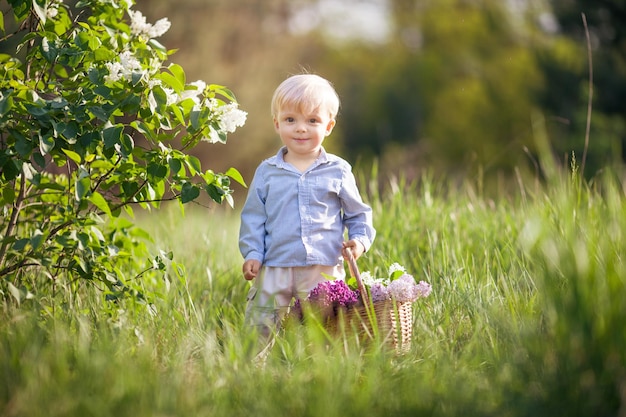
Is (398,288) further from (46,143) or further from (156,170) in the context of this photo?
(46,143)

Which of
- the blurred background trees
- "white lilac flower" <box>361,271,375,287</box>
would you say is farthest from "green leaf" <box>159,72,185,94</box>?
the blurred background trees

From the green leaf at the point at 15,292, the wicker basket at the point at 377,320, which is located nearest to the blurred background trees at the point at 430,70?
the wicker basket at the point at 377,320

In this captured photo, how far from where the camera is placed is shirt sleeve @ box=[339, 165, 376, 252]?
135 inches

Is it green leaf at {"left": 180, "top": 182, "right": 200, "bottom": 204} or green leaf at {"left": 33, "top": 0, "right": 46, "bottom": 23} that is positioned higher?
green leaf at {"left": 33, "top": 0, "right": 46, "bottom": 23}

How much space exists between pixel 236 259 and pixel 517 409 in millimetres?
2854

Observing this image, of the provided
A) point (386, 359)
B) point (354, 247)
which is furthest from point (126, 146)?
point (386, 359)

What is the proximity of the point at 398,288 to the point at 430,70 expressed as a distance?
20.9 m

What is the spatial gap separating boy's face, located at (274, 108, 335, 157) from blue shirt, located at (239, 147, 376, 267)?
10 centimetres

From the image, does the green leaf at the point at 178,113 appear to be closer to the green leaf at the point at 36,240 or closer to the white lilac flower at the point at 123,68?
the white lilac flower at the point at 123,68

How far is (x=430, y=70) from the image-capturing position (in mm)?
23094

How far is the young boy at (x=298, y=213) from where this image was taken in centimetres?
335

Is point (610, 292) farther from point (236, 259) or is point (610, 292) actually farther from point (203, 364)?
point (236, 259)

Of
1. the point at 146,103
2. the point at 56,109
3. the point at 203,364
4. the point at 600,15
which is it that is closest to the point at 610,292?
the point at 203,364

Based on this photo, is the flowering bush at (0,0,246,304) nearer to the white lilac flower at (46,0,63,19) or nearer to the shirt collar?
the white lilac flower at (46,0,63,19)
